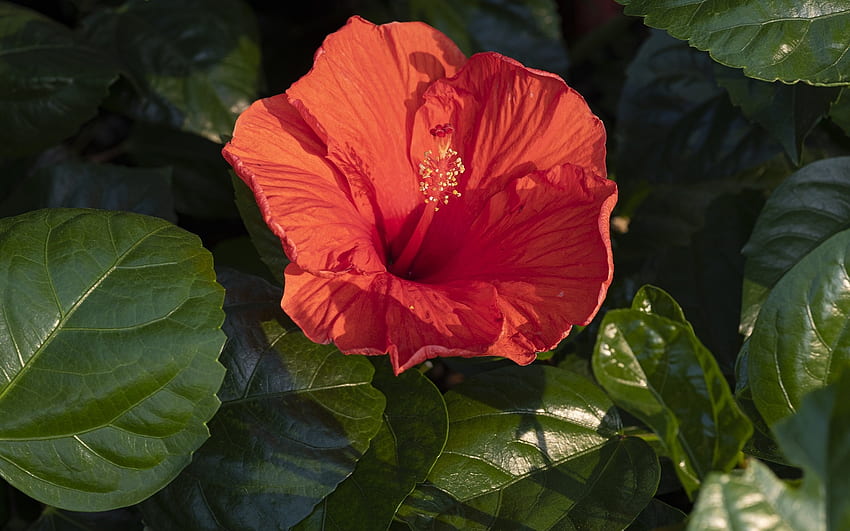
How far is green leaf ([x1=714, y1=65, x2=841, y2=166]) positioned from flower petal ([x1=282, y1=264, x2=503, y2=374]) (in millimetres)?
739

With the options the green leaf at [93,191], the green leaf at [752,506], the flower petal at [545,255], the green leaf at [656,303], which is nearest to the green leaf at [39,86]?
the green leaf at [93,191]

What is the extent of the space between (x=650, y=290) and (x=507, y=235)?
0.26 metres

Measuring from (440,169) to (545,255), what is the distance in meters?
0.24

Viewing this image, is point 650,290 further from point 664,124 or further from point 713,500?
point 664,124

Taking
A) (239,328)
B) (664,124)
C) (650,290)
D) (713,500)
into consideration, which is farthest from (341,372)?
(664,124)

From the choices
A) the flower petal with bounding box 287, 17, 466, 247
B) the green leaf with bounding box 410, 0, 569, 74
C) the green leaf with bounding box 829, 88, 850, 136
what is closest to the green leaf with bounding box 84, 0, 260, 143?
the green leaf with bounding box 410, 0, 569, 74

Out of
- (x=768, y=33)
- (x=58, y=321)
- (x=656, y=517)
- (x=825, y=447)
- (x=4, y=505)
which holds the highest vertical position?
(x=768, y=33)

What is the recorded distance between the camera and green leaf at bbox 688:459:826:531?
752 millimetres

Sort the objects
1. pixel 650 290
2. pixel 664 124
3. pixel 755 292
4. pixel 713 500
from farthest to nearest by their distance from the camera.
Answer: pixel 664 124
pixel 755 292
pixel 650 290
pixel 713 500

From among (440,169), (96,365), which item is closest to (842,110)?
(440,169)

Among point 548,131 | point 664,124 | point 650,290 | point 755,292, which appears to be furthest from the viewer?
point 664,124

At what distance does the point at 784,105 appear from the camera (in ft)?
5.11

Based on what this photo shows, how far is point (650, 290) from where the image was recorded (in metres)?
1.09

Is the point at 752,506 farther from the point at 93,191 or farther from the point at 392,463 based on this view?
the point at 93,191
